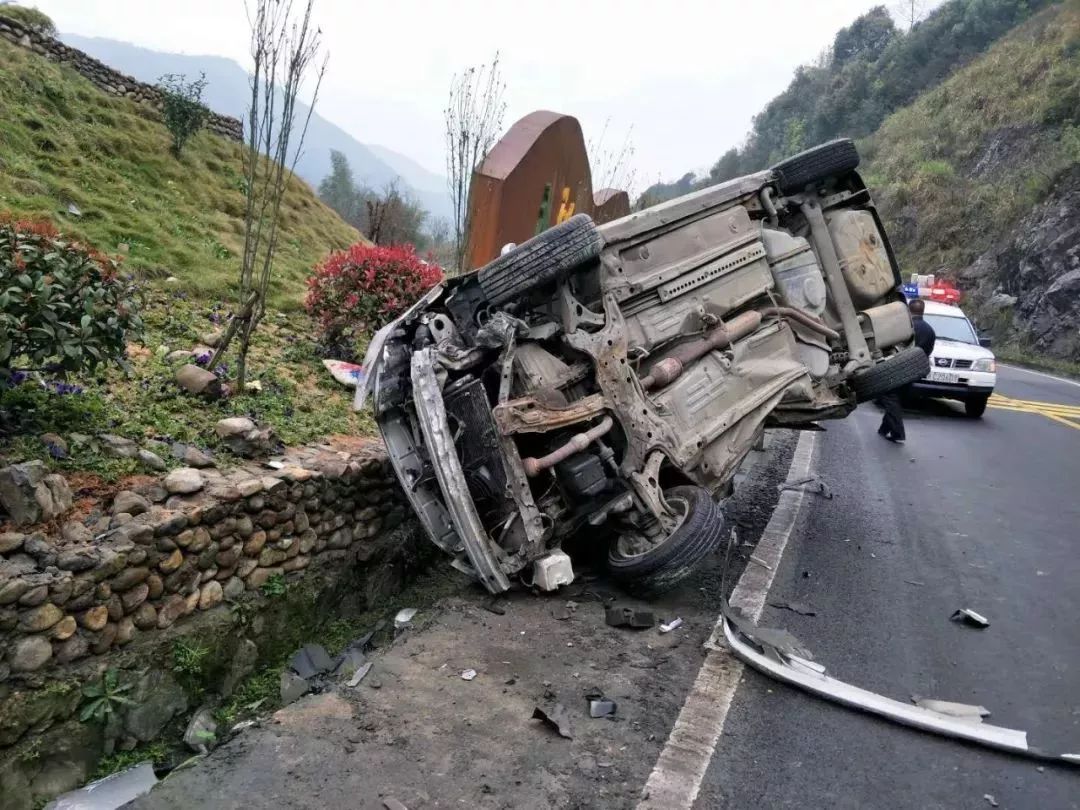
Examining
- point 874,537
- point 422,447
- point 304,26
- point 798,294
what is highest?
point 304,26

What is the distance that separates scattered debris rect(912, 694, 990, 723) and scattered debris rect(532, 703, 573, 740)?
1.63 m

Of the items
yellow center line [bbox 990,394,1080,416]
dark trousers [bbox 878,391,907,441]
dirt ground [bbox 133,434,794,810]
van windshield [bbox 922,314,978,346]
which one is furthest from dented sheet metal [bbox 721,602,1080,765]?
yellow center line [bbox 990,394,1080,416]

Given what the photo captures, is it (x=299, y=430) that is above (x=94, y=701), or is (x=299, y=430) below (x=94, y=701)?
above

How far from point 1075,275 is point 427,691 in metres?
24.2

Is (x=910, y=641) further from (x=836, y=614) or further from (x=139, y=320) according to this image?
(x=139, y=320)

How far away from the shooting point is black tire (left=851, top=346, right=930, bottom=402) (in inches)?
248

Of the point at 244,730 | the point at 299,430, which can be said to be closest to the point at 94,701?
the point at 244,730

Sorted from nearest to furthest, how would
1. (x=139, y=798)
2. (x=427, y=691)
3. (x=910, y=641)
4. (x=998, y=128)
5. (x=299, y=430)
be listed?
(x=139, y=798) → (x=427, y=691) → (x=910, y=641) → (x=299, y=430) → (x=998, y=128)

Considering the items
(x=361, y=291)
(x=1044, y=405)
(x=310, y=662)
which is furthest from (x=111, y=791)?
(x=1044, y=405)

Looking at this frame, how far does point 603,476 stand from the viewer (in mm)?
4512

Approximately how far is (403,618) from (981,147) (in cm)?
3735

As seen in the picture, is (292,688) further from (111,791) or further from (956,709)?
(956,709)

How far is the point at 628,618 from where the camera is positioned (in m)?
4.32

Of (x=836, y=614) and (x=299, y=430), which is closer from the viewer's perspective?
(x=836, y=614)
